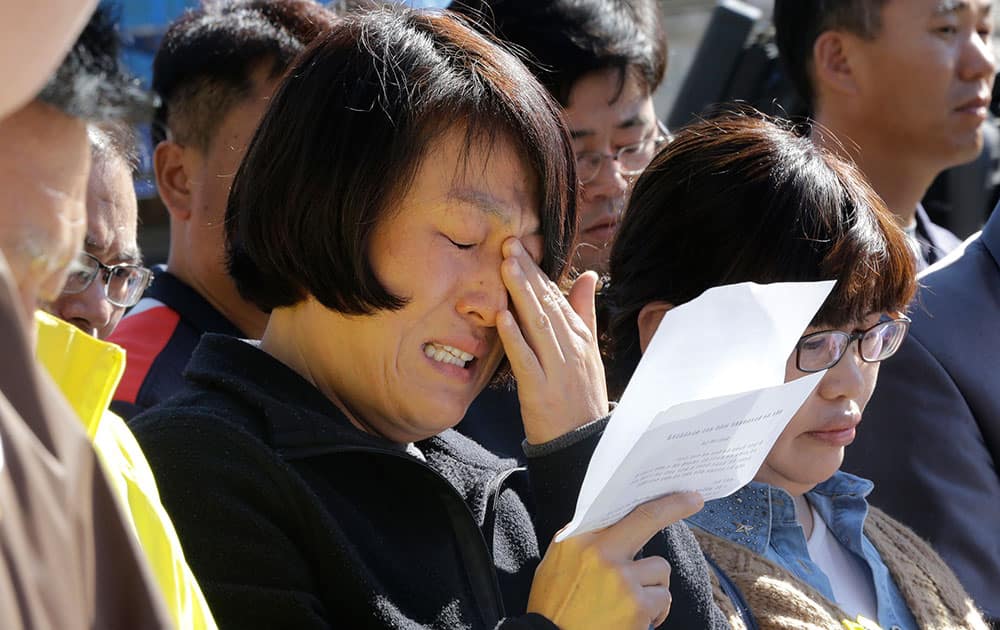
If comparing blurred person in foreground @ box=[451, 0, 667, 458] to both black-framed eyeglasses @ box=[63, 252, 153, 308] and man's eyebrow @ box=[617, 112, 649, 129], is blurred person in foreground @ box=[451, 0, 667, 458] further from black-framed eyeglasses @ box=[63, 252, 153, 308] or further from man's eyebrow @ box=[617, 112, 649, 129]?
black-framed eyeglasses @ box=[63, 252, 153, 308]

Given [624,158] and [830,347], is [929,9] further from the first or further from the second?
[830,347]

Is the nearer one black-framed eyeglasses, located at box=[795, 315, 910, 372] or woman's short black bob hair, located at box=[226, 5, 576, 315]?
woman's short black bob hair, located at box=[226, 5, 576, 315]

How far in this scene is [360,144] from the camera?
1747mm

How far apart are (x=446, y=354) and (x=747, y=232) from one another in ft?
1.94

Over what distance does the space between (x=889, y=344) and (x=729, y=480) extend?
1.74 ft

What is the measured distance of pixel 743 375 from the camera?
1711mm

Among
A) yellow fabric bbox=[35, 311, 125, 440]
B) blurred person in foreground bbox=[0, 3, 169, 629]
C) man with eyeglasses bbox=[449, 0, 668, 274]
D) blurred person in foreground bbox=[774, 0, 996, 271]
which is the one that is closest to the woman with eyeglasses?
man with eyeglasses bbox=[449, 0, 668, 274]

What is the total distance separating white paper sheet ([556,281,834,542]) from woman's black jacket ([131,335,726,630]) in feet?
0.42

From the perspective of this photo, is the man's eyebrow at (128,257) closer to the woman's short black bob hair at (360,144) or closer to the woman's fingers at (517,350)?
the woman's short black bob hair at (360,144)

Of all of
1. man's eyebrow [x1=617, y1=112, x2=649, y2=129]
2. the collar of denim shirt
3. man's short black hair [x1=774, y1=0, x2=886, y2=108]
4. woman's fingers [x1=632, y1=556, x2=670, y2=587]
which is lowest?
the collar of denim shirt

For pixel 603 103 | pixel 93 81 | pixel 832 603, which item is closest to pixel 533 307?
pixel 832 603

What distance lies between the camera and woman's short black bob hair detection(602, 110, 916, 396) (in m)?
2.12

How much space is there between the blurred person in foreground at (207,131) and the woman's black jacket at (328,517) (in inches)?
40.1

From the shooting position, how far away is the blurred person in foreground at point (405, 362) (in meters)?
1.61
